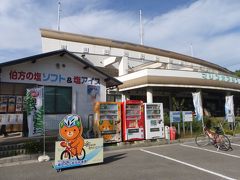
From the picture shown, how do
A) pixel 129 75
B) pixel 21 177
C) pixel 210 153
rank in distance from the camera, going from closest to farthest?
pixel 21 177, pixel 210 153, pixel 129 75

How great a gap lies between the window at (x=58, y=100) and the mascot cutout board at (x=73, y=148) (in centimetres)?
523

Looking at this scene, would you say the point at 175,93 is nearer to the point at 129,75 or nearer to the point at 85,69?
the point at 129,75

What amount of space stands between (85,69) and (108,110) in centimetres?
354

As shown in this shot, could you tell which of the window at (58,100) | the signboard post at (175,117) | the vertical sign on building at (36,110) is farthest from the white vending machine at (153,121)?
the vertical sign on building at (36,110)

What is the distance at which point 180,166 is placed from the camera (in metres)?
7.56

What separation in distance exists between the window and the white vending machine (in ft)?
13.7

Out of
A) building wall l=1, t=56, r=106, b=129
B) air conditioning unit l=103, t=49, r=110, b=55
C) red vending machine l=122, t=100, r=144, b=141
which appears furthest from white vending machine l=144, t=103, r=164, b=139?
air conditioning unit l=103, t=49, r=110, b=55

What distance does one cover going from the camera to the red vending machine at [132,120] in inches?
460

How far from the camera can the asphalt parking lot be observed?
6.55 meters

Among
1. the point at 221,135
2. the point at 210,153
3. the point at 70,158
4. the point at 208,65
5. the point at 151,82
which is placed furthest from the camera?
the point at 208,65

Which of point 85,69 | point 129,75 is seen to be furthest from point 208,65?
point 85,69

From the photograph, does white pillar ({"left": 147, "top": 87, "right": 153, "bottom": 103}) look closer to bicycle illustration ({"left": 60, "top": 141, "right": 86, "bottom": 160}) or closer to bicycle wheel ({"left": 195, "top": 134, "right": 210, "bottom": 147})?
bicycle wheel ({"left": 195, "top": 134, "right": 210, "bottom": 147})

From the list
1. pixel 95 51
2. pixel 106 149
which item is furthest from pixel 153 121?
pixel 95 51

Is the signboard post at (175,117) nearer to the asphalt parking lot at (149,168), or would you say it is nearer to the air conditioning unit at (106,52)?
the asphalt parking lot at (149,168)
